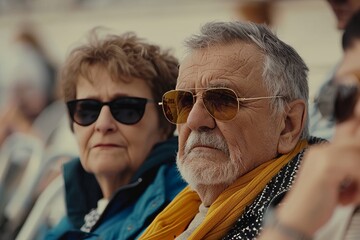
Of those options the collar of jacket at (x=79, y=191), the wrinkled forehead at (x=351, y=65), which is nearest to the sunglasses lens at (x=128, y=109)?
the collar of jacket at (x=79, y=191)

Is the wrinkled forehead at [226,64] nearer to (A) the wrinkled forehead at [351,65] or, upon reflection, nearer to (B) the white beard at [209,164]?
(B) the white beard at [209,164]

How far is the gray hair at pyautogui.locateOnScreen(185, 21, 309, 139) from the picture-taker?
3.80 metres

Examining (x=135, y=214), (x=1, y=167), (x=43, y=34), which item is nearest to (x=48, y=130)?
(x=1, y=167)

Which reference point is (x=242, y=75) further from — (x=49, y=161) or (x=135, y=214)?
(x=49, y=161)

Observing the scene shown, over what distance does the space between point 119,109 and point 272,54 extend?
119 centimetres

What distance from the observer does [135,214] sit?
4.56 metres

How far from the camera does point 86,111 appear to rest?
4.92m

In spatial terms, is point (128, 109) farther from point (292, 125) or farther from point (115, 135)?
point (292, 125)

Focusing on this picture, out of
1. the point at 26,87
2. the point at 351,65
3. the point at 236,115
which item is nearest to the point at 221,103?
the point at 236,115

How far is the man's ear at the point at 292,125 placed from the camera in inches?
151

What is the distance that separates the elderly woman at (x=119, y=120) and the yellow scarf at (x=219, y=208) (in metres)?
0.70

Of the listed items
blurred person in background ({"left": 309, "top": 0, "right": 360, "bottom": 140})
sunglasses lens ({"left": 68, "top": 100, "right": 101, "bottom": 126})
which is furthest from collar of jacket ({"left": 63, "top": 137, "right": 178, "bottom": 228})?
blurred person in background ({"left": 309, "top": 0, "right": 360, "bottom": 140})

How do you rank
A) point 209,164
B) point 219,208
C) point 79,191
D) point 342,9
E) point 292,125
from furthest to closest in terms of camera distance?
point 79,191 < point 342,9 < point 292,125 < point 209,164 < point 219,208

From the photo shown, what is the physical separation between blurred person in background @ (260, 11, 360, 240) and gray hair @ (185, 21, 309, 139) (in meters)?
1.06
